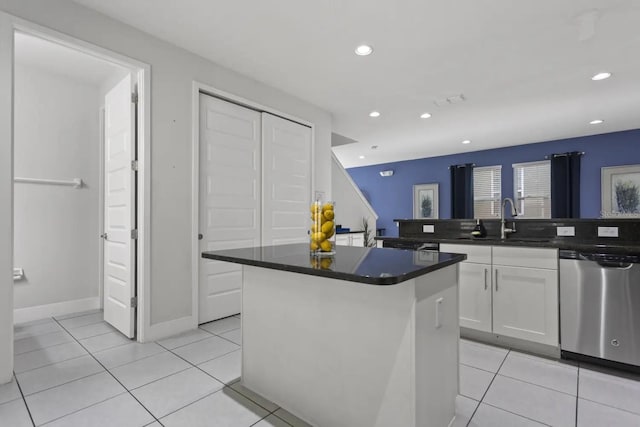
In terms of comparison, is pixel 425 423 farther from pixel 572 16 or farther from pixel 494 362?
pixel 572 16

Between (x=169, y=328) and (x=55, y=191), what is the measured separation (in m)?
2.13

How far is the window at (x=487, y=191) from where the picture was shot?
7.79 metres

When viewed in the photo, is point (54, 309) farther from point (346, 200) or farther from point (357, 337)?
point (346, 200)

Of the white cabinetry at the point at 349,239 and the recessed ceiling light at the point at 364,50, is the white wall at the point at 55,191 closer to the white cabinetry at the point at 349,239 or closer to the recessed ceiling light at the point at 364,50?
the recessed ceiling light at the point at 364,50

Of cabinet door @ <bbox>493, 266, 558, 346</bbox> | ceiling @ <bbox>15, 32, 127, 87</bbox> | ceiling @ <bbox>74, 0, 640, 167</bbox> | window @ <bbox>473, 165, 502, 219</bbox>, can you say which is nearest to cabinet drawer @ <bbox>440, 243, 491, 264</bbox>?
cabinet door @ <bbox>493, 266, 558, 346</bbox>

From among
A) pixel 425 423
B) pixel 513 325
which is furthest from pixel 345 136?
pixel 425 423

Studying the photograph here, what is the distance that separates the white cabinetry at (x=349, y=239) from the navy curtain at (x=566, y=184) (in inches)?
172

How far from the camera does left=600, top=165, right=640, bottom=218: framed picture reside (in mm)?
6133

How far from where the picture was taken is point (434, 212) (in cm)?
879

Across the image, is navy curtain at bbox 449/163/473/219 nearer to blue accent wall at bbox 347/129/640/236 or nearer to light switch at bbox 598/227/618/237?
blue accent wall at bbox 347/129/640/236

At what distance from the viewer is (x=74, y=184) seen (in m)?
3.71

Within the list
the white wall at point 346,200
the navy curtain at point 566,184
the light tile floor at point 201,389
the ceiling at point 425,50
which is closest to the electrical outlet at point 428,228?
the light tile floor at point 201,389

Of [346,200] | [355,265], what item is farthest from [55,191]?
[346,200]

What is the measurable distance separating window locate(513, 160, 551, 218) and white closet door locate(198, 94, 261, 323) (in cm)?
647
